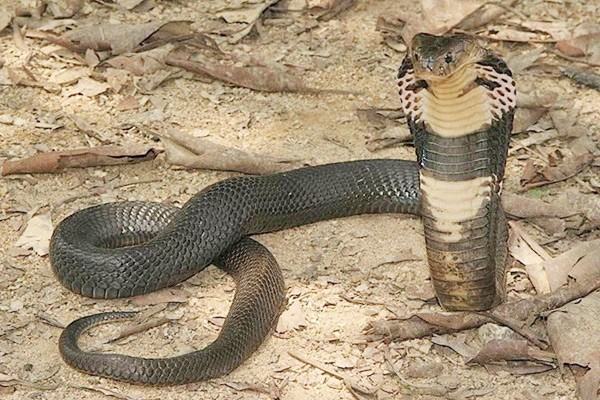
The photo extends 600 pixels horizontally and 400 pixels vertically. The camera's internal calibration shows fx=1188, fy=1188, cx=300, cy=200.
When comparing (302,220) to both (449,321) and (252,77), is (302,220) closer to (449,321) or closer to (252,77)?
(449,321)

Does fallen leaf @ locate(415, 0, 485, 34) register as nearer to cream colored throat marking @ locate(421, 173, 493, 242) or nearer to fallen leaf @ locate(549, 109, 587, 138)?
fallen leaf @ locate(549, 109, 587, 138)

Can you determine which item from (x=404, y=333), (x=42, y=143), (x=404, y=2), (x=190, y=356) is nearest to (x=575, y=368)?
(x=404, y=333)

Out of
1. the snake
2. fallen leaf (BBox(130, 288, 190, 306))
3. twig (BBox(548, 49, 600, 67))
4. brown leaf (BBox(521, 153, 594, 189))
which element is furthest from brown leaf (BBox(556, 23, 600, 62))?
fallen leaf (BBox(130, 288, 190, 306))

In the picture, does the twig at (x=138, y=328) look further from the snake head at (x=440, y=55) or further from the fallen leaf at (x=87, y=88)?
the fallen leaf at (x=87, y=88)

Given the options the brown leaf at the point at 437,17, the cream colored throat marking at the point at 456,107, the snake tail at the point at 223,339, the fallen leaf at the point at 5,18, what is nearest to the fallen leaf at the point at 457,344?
the snake tail at the point at 223,339

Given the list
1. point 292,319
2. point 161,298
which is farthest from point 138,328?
point 292,319
